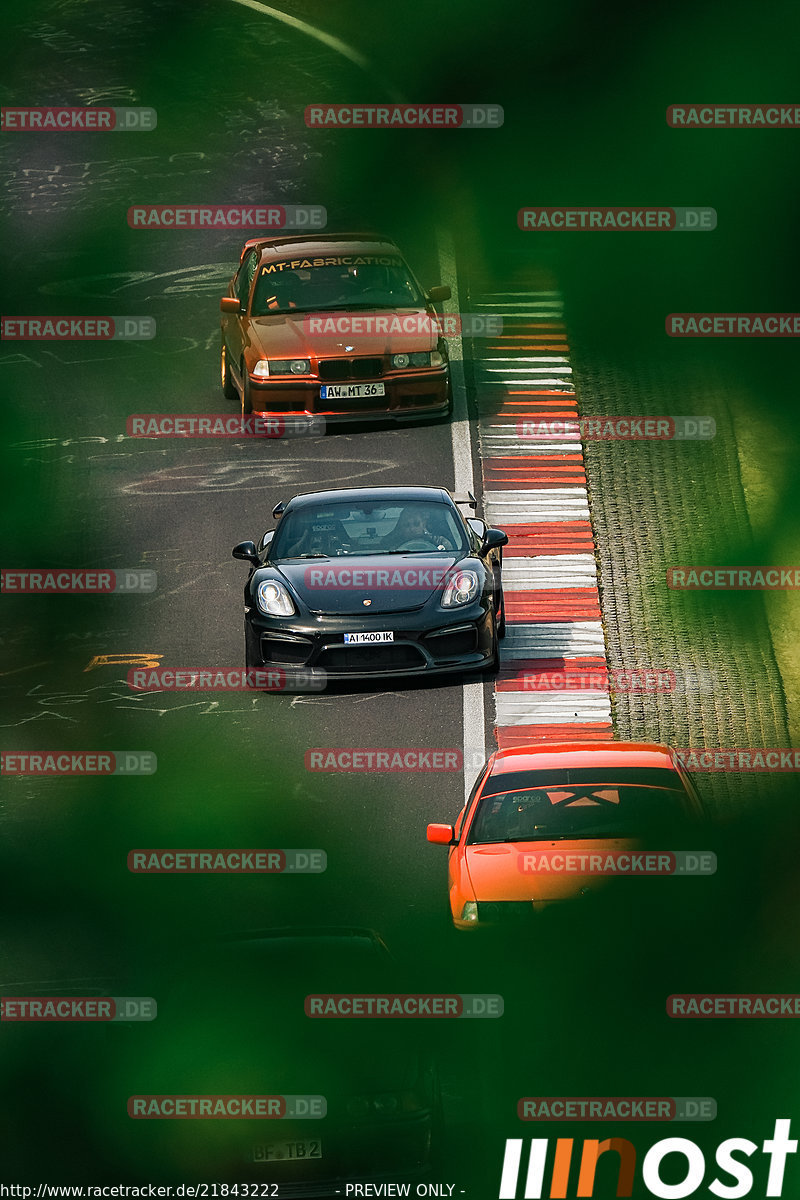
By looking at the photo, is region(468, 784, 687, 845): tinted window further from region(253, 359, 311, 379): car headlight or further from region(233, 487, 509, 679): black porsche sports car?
region(253, 359, 311, 379): car headlight

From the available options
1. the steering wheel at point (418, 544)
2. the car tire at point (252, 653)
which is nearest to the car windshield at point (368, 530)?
the steering wheel at point (418, 544)

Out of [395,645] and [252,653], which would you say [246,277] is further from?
[395,645]

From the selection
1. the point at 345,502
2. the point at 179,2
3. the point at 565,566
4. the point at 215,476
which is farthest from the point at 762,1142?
the point at 179,2

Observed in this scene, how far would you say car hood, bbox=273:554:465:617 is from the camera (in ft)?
47.1

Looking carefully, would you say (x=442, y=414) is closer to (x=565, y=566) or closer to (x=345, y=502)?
(x=565, y=566)

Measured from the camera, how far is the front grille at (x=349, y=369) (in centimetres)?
1902

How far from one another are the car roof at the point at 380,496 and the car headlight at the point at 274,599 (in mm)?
1355

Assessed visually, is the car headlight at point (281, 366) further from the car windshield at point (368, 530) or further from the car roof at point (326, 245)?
the car windshield at point (368, 530)

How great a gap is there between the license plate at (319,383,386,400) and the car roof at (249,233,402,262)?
7.84ft

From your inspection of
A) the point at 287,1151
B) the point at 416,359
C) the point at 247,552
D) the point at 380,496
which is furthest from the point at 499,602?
the point at 287,1151

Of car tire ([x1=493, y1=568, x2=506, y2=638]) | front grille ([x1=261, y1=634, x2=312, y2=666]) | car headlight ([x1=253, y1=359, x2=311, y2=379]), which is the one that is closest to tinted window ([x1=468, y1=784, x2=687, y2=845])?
front grille ([x1=261, y1=634, x2=312, y2=666])

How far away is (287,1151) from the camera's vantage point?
712 centimetres

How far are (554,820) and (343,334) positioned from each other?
9498 mm

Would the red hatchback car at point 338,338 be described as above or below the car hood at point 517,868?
above
